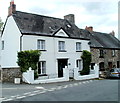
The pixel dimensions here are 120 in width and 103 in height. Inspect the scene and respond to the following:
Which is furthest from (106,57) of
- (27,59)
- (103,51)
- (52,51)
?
(27,59)

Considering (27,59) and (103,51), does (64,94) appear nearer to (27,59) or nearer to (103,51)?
(27,59)

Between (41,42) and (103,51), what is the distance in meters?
13.2

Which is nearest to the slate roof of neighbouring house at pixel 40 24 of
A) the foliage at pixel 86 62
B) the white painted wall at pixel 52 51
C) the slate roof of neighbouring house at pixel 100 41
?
the white painted wall at pixel 52 51

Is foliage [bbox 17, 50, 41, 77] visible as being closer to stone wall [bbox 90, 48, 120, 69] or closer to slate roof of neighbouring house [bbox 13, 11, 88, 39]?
slate roof of neighbouring house [bbox 13, 11, 88, 39]

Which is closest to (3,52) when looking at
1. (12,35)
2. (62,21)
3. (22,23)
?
(12,35)

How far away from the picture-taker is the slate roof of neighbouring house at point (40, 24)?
21359 millimetres

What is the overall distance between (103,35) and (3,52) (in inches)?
828

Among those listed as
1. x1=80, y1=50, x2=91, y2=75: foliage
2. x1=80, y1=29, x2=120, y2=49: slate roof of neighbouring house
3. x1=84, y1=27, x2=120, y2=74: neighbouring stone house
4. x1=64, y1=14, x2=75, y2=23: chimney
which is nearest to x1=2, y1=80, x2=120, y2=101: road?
x1=80, y1=50, x2=91, y2=75: foliage

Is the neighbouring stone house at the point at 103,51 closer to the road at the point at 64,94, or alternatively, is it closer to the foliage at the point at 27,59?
the foliage at the point at 27,59

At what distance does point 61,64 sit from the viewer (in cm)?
2353

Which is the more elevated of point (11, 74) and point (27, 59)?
point (27, 59)

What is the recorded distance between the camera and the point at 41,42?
71.1 feet

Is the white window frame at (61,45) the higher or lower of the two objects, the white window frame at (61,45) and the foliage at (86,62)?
the higher

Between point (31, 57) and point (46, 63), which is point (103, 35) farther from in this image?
point (31, 57)
